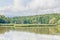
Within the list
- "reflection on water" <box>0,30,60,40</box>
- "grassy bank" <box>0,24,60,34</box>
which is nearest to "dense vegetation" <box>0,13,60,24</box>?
"grassy bank" <box>0,24,60,34</box>

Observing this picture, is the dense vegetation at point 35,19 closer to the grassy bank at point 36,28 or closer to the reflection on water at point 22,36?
the grassy bank at point 36,28

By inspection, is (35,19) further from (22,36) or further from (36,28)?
(22,36)

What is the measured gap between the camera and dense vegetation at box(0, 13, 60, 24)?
5.16 ft

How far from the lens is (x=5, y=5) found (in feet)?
5.38

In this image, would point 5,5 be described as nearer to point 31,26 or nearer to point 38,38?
point 31,26

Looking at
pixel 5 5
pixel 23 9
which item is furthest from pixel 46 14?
pixel 5 5

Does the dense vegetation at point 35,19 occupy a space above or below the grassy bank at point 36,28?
above

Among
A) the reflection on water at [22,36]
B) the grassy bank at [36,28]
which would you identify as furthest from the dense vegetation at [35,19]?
the reflection on water at [22,36]

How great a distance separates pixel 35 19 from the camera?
1606 mm

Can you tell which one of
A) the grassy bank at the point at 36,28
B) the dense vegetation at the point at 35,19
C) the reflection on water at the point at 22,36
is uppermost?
the dense vegetation at the point at 35,19

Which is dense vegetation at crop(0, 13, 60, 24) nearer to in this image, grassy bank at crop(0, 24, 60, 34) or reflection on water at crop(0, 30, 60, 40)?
grassy bank at crop(0, 24, 60, 34)

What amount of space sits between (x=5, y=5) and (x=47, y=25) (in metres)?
0.62

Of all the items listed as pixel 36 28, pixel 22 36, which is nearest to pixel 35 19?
pixel 36 28

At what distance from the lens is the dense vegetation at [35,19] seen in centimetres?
157
